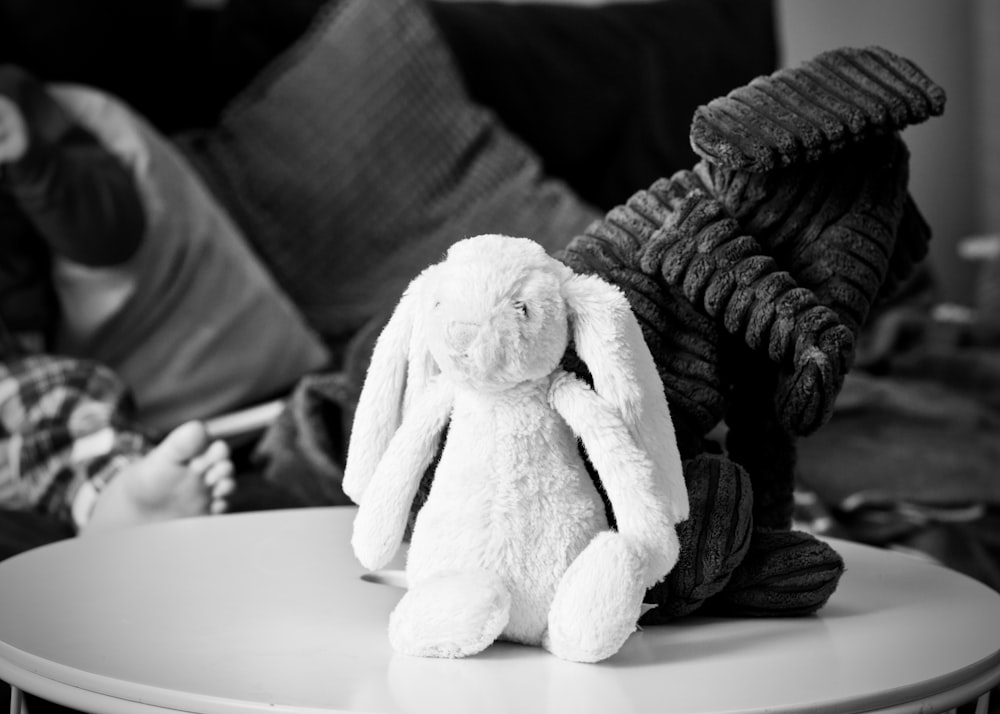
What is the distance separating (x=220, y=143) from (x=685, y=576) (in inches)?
42.6

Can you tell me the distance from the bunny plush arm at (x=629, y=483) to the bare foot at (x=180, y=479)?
40 cm

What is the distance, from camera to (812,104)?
551 mm

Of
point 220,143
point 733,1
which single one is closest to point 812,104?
point 220,143

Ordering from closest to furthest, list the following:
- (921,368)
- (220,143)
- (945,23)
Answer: (220,143) < (921,368) < (945,23)

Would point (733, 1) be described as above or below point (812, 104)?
below

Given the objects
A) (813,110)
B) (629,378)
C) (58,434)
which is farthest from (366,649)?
(58,434)

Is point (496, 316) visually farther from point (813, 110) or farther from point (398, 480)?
point (813, 110)

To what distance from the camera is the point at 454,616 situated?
0.45 m

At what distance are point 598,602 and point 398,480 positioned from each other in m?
0.10

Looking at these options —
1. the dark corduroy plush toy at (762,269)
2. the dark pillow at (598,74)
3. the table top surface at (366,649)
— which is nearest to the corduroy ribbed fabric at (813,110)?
the dark corduroy plush toy at (762,269)

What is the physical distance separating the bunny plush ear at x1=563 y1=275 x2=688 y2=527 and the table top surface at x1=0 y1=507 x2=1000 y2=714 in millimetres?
71

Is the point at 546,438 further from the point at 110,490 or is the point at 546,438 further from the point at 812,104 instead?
the point at 110,490

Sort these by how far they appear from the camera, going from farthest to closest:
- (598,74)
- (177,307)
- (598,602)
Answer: (598,74) < (177,307) < (598,602)

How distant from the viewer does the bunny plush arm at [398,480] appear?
49 cm
